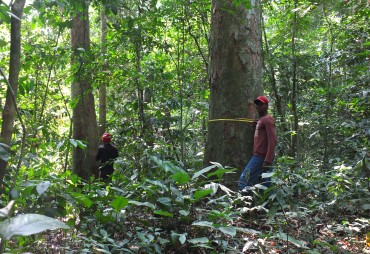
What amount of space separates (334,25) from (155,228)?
712 cm

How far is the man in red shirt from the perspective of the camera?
5.23m

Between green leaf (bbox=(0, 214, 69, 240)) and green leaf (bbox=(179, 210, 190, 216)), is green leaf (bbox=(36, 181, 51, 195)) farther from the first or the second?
green leaf (bbox=(0, 214, 69, 240))

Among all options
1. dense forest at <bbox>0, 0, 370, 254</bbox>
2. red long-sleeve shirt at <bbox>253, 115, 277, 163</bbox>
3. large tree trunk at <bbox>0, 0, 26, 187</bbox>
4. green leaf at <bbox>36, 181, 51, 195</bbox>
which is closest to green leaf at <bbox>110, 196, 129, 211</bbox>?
dense forest at <bbox>0, 0, 370, 254</bbox>

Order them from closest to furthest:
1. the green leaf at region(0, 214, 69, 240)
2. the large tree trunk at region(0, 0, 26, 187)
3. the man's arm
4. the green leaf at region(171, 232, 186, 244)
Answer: the green leaf at region(0, 214, 69, 240) < the large tree trunk at region(0, 0, 26, 187) < the green leaf at region(171, 232, 186, 244) < the man's arm

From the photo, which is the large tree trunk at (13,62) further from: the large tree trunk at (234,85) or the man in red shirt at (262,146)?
the large tree trunk at (234,85)

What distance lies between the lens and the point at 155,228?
3.57 meters

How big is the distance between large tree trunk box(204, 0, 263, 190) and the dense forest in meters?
0.01

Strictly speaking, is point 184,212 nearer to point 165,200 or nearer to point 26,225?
point 165,200

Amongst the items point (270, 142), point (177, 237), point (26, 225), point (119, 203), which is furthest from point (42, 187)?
point (270, 142)

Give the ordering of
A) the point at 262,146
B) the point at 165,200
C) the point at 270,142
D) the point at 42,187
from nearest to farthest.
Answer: the point at 42,187 → the point at 165,200 → the point at 270,142 → the point at 262,146

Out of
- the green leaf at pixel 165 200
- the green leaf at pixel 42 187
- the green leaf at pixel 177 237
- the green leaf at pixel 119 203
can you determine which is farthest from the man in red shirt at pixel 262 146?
the green leaf at pixel 42 187

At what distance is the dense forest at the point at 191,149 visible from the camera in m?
3.23

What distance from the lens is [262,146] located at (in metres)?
5.35

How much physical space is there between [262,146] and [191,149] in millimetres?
5691
